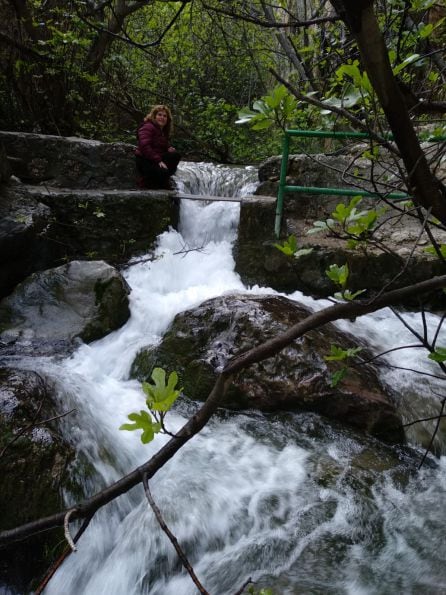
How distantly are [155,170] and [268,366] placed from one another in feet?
13.0

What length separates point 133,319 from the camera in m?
4.48

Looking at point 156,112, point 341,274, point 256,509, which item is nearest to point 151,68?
point 156,112

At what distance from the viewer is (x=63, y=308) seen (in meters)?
4.26

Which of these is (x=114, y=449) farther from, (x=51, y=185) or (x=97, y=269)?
(x=51, y=185)

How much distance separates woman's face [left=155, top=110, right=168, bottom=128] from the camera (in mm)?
6500

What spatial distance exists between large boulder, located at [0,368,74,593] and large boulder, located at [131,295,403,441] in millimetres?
1209

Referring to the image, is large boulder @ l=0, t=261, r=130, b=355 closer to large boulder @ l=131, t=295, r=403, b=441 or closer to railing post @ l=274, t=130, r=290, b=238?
large boulder @ l=131, t=295, r=403, b=441

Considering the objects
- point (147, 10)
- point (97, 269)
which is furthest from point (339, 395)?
point (147, 10)

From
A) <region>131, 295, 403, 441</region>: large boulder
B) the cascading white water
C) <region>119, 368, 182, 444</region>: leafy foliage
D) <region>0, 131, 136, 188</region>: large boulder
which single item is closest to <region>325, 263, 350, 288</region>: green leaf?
<region>119, 368, 182, 444</region>: leafy foliage

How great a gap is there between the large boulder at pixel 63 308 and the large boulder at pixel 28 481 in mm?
1377

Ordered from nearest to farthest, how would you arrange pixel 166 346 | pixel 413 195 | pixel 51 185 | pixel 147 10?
1. pixel 413 195
2. pixel 166 346
3. pixel 51 185
4. pixel 147 10

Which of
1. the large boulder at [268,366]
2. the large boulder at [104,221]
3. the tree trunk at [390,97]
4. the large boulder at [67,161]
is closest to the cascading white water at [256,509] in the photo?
the large boulder at [268,366]

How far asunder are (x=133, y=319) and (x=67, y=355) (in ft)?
2.74

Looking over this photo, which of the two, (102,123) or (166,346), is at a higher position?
(102,123)
